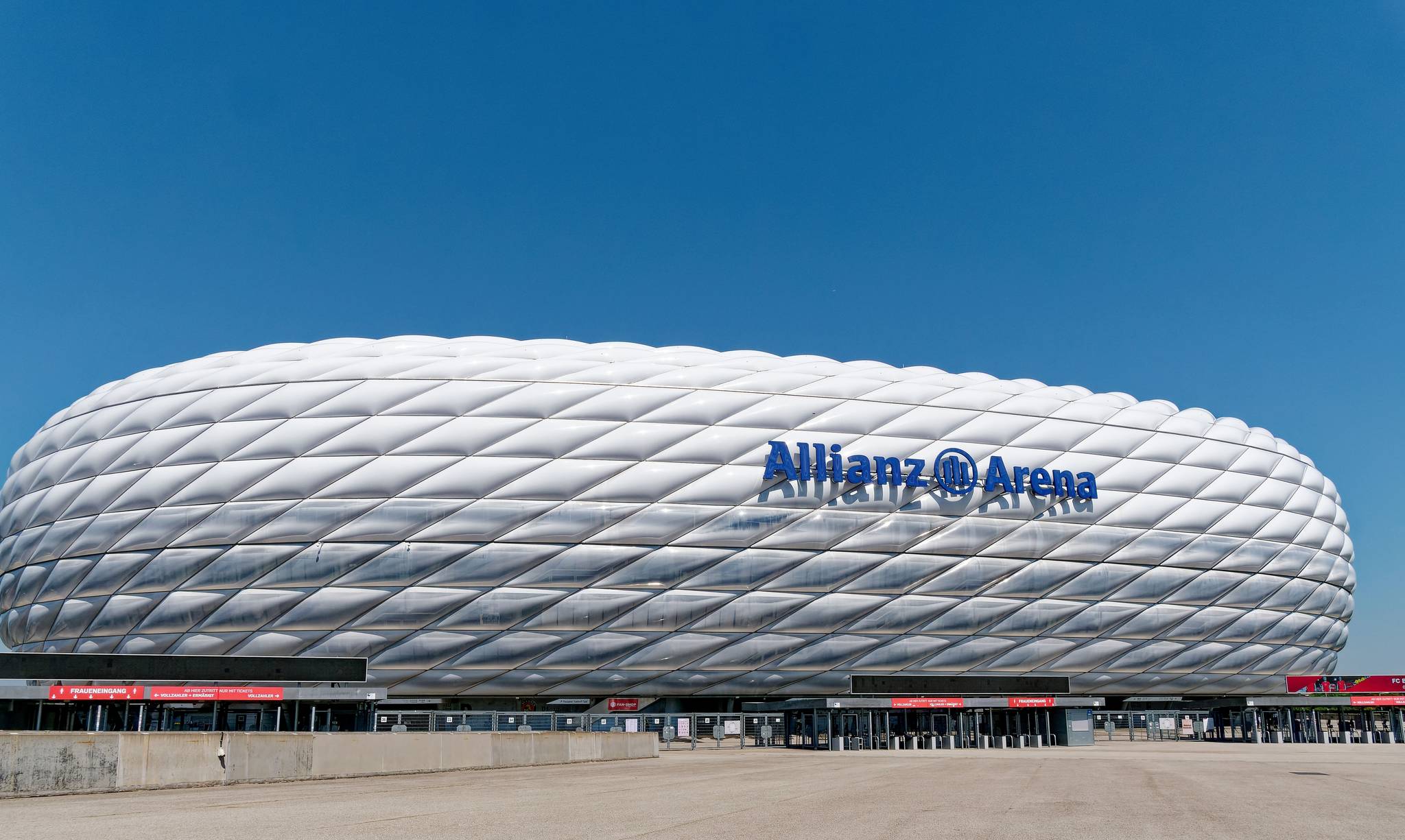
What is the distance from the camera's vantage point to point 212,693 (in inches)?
1529

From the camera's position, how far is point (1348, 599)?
189 feet

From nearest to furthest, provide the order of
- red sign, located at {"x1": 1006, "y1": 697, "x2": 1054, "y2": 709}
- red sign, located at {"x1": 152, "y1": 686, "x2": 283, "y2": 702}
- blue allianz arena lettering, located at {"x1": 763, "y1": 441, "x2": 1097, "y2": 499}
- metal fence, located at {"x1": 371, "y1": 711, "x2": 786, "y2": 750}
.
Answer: red sign, located at {"x1": 152, "y1": 686, "x2": 283, "y2": 702} → metal fence, located at {"x1": 371, "y1": 711, "x2": 786, "y2": 750} → red sign, located at {"x1": 1006, "y1": 697, "x2": 1054, "y2": 709} → blue allianz arena lettering, located at {"x1": 763, "y1": 441, "x2": 1097, "y2": 499}

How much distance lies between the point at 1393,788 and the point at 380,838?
16.4 metres

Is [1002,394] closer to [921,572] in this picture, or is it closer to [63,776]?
[921,572]

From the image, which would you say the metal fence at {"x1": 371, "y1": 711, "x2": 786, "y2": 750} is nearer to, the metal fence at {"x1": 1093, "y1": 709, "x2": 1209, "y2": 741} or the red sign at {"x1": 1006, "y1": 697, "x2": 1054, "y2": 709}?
the red sign at {"x1": 1006, "y1": 697, "x2": 1054, "y2": 709}

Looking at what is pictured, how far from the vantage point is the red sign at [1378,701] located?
4850 centimetres

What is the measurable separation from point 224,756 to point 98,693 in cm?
2246

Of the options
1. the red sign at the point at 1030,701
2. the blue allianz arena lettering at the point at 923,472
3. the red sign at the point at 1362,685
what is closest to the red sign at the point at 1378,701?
the red sign at the point at 1362,685

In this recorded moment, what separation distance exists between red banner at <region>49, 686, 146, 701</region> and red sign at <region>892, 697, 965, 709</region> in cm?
2627

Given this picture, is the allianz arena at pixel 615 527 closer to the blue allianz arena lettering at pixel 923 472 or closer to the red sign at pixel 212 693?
the blue allianz arena lettering at pixel 923 472

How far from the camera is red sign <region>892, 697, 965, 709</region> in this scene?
43.7 meters

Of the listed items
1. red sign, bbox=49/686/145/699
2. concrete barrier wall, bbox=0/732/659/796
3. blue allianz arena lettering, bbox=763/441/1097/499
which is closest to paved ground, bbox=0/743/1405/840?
concrete barrier wall, bbox=0/732/659/796

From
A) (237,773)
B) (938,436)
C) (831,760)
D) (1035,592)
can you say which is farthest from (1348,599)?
(237,773)

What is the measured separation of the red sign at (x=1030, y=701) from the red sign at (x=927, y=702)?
2.25m
